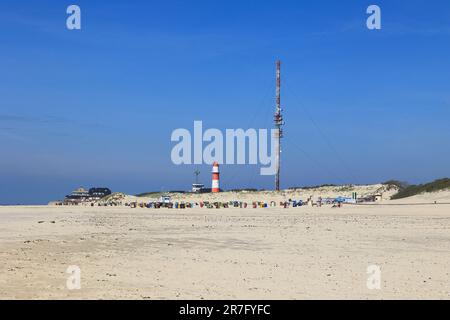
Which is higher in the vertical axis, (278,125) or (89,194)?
(278,125)

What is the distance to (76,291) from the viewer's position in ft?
33.4

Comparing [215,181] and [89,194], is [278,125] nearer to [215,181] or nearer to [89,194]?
[215,181]

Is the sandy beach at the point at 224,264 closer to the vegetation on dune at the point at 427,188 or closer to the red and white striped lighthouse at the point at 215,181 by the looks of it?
Result: the vegetation on dune at the point at 427,188

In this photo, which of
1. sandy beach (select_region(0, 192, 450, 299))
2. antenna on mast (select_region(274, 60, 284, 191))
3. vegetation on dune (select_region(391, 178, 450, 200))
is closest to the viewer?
sandy beach (select_region(0, 192, 450, 299))

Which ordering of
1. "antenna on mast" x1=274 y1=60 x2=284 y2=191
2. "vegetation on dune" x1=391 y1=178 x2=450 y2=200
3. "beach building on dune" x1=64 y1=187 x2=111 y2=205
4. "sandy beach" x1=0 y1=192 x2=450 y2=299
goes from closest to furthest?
"sandy beach" x1=0 y1=192 x2=450 y2=299
"vegetation on dune" x1=391 y1=178 x2=450 y2=200
"antenna on mast" x1=274 y1=60 x2=284 y2=191
"beach building on dune" x1=64 y1=187 x2=111 y2=205

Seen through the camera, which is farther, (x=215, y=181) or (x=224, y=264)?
(x=215, y=181)

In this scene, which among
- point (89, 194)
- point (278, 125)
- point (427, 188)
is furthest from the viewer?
point (89, 194)

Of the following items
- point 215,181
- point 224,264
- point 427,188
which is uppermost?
point 215,181

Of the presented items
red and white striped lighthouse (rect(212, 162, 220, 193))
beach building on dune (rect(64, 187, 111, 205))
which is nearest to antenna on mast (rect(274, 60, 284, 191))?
red and white striped lighthouse (rect(212, 162, 220, 193))

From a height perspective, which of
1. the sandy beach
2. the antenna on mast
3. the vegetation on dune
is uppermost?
the antenna on mast

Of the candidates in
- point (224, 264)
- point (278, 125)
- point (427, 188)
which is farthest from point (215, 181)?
point (224, 264)

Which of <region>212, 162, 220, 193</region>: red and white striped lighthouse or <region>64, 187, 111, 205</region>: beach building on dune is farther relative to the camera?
<region>64, 187, 111, 205</region>: beach building on dune

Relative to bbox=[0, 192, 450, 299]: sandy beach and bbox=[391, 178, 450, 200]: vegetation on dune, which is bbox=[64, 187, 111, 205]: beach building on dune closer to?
bbox=[391, 178, 450, 200]: vegetation on dune
